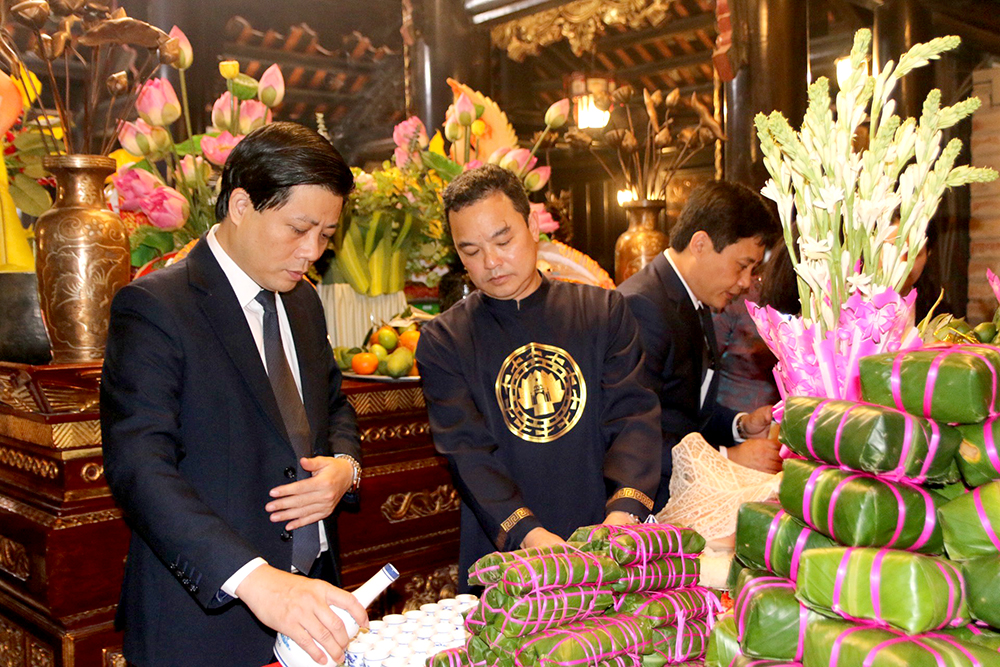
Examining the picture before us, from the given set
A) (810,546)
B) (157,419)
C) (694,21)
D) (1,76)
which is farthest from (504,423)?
(694,21)

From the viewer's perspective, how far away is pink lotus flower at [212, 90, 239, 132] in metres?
2.29

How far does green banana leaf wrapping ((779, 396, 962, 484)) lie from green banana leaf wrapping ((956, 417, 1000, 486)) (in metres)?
0.01

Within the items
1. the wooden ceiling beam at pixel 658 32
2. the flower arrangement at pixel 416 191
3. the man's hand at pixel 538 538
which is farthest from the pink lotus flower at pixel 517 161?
the wooden ceiling beam at pixel 658 32

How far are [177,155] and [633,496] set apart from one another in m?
1.58

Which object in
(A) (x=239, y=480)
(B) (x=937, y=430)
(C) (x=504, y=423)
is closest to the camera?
(B) (x=937, y=430)

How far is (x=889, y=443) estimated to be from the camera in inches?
28.6

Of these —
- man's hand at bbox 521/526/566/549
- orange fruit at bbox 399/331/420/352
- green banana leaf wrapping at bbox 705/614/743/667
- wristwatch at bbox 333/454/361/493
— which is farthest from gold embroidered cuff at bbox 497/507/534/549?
orange fruit at bbox 399/331/420/352

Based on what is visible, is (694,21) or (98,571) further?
(694,21)

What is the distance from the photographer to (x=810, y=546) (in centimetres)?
80

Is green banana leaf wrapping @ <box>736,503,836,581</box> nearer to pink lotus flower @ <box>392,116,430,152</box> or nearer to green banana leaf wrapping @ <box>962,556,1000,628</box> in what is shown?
green banana leaf wrapping @ <box>962,556,1000,628</box>

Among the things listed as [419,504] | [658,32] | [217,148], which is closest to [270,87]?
[217,148]

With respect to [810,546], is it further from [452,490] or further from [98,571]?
[452,490]

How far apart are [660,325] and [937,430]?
4.94ft

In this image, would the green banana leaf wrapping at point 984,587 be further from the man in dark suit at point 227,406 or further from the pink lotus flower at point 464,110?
the pink lotus flower at point 464,110
